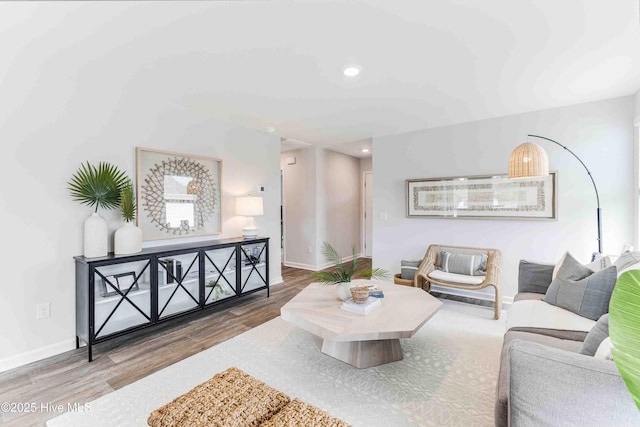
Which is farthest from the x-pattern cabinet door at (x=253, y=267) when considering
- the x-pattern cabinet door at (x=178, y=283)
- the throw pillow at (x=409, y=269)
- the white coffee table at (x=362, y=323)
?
the throw pillow at (x=409, y=269)

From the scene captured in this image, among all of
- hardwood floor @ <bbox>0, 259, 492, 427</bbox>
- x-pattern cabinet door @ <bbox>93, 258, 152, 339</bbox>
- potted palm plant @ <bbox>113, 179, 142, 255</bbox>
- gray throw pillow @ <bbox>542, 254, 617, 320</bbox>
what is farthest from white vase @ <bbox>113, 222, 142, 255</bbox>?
gray throw pillow @ <bbox>542, 254, 617, 320</bbox>

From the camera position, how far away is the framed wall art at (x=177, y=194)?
3039 mm

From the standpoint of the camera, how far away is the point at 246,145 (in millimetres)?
4074

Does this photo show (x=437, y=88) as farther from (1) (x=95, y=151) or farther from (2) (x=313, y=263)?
(2) (x=313, y=263)

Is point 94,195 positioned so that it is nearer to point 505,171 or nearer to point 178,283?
point 178,283

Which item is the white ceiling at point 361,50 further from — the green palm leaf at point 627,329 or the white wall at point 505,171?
the green palm leaf at point 627,329

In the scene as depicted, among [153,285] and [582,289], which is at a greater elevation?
[582,289]

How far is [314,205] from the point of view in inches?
217

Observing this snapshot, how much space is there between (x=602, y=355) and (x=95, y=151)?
3.65 m

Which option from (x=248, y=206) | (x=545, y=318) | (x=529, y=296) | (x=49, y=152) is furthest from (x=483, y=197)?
(x=49, y=152)

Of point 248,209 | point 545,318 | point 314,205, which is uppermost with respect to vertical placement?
point 314,205

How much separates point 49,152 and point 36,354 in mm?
1631

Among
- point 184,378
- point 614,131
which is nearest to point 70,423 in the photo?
point 184,378

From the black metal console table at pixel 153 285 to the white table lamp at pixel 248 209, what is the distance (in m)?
0.23
